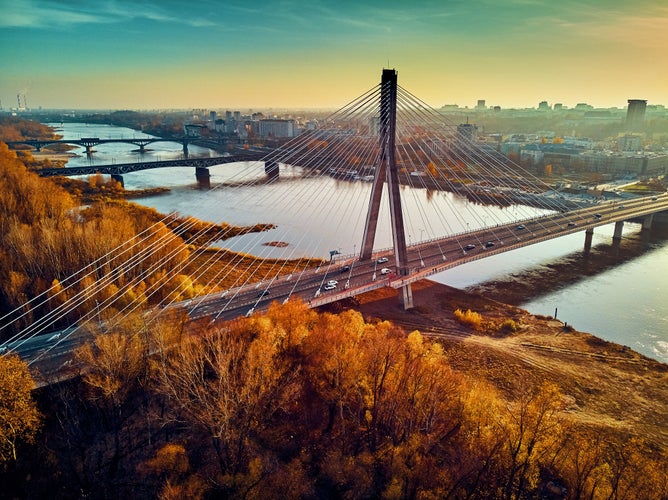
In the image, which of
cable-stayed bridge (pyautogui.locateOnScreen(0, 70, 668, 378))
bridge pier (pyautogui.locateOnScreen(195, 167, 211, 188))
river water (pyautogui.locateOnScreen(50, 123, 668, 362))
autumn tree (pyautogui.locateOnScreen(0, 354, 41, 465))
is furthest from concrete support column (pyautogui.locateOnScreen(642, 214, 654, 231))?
bridge pier (pyautogui.locateOnScreen(195, 167, 211, 188))

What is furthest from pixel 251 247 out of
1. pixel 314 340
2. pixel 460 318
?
Answer: pixel 314 340

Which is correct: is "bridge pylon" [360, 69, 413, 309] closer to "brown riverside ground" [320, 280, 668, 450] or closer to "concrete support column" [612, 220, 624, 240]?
"brown riverside ground" [320, 280, 668, 450]

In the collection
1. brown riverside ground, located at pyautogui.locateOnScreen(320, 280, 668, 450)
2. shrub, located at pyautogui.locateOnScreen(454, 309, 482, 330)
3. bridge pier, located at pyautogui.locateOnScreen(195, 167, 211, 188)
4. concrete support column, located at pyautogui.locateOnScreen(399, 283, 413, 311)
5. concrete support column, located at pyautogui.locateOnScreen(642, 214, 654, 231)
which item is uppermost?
bridge pier, located at pyautogui.locateOnScreen(195, 167, 211, 188)

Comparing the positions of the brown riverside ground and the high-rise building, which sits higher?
the high-rise building

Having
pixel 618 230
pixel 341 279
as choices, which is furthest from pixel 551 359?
pixel 618 230

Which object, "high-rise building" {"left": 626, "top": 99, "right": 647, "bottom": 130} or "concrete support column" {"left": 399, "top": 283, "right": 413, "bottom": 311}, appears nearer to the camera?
"concrete support column" {"left": 399, "top": 283, "right": 413, "bottom": 311}

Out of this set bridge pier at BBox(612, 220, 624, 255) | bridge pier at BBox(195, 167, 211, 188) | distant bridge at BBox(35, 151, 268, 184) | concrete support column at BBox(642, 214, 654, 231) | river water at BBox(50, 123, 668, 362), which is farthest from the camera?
bridge pier at BBox(195, 167, 211, 188)

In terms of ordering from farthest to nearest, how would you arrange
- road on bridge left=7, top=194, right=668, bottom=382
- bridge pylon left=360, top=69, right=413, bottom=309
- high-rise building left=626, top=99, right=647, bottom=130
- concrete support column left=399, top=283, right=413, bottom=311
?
high-rise building left=626, top=99, right=647, bottom=130
concrete support column left=399, top=283, right=413, bottom=311
bridge pylon left=360, top=69, right=413, bottom=309
road on bridge left=7, top=194, right=668, bottom=382

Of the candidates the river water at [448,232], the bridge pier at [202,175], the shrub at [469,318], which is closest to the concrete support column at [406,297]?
the shrub at [469,318]
